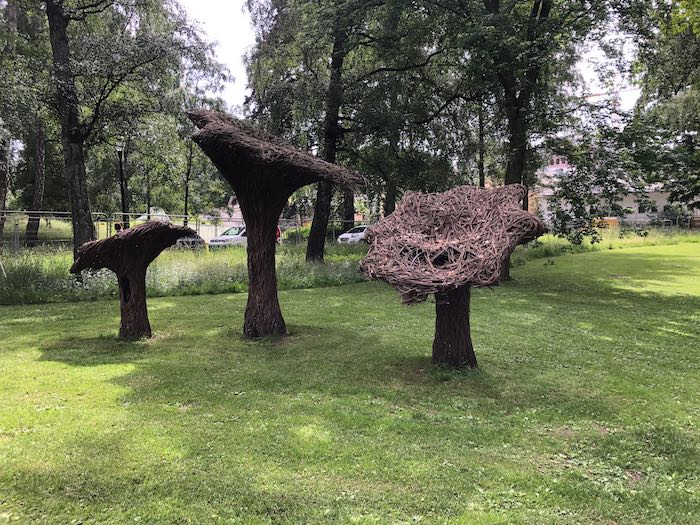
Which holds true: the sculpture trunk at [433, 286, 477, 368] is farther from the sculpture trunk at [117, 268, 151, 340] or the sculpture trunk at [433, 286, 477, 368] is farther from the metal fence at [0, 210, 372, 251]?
the metal fence at [0, 210, 372, 251]

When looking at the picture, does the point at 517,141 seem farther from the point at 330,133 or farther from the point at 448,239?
the point at 448,239

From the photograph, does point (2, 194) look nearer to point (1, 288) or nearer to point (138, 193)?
point (1, 288)

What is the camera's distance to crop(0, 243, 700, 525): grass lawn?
3.10 meters

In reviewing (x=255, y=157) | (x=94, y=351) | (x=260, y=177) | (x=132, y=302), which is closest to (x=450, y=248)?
(x=255, y=157)

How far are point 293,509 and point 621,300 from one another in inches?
450

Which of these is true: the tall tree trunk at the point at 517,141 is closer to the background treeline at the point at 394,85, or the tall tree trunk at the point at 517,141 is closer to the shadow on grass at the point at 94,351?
the background treeline at the point at 394,85

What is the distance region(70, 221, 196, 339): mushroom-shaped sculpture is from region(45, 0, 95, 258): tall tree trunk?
6058mm

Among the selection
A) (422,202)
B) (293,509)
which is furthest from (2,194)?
(293,509)

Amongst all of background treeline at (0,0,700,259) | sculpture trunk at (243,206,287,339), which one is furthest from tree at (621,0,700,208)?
sculpture trunk at (243,206,287,339)

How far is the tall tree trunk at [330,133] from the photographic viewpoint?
50.5 ft

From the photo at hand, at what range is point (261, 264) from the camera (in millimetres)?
7551

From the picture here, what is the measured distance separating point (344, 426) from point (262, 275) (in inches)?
147

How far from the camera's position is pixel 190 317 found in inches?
371

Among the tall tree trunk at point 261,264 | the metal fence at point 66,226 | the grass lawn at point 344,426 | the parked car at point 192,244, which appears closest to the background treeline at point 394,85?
the metal fence at point 66,226
